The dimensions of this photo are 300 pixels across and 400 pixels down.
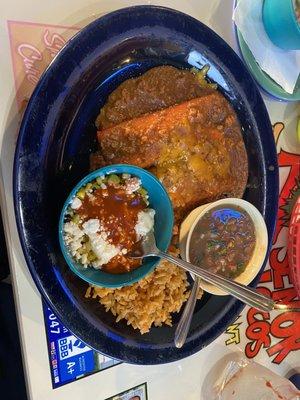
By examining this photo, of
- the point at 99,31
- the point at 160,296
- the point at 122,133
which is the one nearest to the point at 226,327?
the point at 160,296

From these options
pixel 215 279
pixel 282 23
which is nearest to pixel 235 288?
pixel 215 279

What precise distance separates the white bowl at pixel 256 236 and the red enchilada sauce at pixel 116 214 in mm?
192

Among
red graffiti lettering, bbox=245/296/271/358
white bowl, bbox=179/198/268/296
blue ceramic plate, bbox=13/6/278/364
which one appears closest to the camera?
blue ceramic plate, bbox=13/6/278/364

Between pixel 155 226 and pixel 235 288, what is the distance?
1.07 feet

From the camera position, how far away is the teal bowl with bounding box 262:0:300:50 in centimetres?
167

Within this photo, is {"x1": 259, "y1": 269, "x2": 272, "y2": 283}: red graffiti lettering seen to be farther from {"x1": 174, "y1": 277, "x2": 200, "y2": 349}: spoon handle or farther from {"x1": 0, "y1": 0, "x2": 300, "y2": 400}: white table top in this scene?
{"x1": 174, "y1": 277, "x2": 200, "y2": 349}: spoon handle

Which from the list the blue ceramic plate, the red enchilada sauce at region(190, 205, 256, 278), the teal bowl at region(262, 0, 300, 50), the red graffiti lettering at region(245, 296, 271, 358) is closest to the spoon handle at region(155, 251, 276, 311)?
the red enchilada sauce at region(190, 205, 256, 278)

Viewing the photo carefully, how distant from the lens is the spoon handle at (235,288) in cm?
149

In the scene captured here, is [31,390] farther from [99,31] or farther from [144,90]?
[99,31]

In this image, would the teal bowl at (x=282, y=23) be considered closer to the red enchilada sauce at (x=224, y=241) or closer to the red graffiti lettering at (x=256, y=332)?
the red enchilada sauce at (x=224, y=241)

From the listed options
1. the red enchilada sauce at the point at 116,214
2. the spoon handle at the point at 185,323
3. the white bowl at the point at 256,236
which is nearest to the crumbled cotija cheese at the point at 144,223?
the red enchilada sauce at the point at 116,214

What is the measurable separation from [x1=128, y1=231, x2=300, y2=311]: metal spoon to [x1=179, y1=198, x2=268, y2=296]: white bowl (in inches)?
3.9

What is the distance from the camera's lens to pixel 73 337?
1.68 metres

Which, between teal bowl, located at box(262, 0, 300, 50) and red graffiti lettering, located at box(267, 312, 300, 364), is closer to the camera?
teal bowl, located at box(262, 0, 300, 50)
